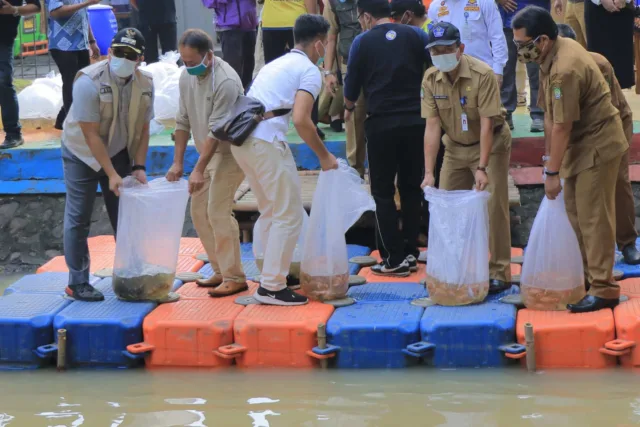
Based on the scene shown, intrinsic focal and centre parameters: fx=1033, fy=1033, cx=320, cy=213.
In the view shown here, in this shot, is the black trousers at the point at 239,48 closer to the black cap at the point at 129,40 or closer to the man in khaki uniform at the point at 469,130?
the black cap at the point at 129,40

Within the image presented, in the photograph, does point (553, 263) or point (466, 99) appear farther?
point (466, 99)

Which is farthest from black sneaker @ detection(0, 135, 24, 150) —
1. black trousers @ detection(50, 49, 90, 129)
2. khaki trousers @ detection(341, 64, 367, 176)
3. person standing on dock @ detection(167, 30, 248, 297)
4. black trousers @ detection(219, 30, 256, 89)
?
person standing on dock @ detection(167, 30, 248, 297)

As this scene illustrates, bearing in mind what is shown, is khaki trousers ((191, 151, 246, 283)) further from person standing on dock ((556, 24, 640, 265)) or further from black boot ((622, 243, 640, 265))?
black boot ((622, 243, 640, 265))

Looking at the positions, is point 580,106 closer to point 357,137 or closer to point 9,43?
point 357,137

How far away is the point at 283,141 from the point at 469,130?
1003 mm

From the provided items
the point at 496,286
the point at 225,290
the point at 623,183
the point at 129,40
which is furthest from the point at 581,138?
the point at 129,40

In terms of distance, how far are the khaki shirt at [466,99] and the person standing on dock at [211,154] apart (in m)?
1.04

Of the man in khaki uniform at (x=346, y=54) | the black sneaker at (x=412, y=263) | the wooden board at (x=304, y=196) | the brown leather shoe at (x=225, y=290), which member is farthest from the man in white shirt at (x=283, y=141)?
the man in khaki uniform at (x=346, y=54)

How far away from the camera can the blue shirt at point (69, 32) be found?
796 cm

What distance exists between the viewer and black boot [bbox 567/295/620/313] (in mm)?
5266

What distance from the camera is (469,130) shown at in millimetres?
5562

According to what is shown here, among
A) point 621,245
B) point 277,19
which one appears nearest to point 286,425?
point 621,245

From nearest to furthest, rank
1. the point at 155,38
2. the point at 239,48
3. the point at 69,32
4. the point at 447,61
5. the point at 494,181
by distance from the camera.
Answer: the point at 447,61, the point at 494,181, the point at 69,32, the point at 239,48, the point at 155,38

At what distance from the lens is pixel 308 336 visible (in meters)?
5.32
